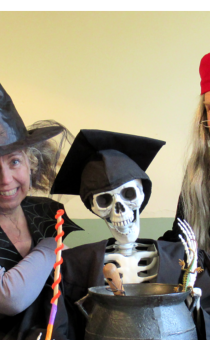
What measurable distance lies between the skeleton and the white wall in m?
0.63

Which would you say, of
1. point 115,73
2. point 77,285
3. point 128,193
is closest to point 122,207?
point 128,193

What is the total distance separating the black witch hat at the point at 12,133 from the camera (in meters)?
0.89

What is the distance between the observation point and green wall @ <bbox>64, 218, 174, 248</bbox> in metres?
1.49

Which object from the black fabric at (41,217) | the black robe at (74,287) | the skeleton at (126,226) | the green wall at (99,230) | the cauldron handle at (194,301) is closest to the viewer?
the cauldron handle at (194,301)

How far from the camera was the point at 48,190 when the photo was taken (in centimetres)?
104

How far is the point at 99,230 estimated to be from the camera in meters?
1.51

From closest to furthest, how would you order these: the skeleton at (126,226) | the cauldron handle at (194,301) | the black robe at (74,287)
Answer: the cauldron handle at (194,301)
the black robe at (74,287)
the skeleton at (126,226)

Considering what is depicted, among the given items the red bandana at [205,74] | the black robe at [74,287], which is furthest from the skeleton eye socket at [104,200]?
the red bandana at [205,74]

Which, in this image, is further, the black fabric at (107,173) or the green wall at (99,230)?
the green wall at (99,230)

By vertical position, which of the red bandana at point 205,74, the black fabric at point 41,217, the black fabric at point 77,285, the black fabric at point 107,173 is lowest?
the black fabric at point 77,285

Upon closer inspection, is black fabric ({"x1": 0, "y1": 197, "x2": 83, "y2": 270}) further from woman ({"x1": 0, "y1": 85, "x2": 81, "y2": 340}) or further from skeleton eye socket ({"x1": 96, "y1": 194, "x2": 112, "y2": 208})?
skeleton eye socket ({"x1": 96, "y1": 194, "x2": 112, "y2": 208})

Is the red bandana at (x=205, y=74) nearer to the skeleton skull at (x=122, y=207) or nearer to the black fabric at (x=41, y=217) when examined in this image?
the skeleton skull at (x=122, y=207)

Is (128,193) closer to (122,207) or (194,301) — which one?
(122,207)

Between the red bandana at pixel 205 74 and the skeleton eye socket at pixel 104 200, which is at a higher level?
the red bandana at pixel 205 74
